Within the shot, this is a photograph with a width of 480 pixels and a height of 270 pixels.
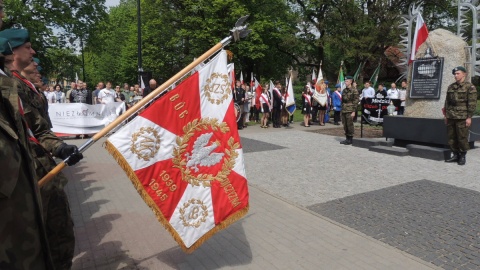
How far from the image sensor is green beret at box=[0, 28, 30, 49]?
2.97 meters

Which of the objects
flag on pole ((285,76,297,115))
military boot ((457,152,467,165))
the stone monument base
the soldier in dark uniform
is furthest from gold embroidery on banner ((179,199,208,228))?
flag on pole ((285,76,297,115))

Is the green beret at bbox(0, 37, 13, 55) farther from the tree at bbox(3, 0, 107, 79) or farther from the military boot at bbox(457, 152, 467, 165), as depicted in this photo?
the tree at bbox(3, 0, 107, 79)

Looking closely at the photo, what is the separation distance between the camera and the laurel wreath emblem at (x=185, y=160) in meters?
3.35

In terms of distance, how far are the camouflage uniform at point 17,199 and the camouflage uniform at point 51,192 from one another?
1.15m

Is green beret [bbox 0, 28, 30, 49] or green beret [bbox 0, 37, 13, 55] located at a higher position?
green beret [bbox 0, 28, 30, 49]

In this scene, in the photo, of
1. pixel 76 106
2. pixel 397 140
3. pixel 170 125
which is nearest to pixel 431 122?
pixel 397 140

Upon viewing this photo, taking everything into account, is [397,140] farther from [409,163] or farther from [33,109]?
[33,109]

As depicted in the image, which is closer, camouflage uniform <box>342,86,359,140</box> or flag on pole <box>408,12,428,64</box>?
flag on pole <box>408,12,428,64</box>

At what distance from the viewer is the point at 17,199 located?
65.7 inches

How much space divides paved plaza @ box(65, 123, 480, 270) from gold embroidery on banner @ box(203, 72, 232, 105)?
162 cm

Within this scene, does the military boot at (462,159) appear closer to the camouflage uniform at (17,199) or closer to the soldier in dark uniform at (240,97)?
the soldier in dark uniform at (240,97)

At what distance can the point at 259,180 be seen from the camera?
23.4 ft

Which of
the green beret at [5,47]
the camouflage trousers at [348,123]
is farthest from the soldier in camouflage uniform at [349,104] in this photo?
the green beret at [5,47]

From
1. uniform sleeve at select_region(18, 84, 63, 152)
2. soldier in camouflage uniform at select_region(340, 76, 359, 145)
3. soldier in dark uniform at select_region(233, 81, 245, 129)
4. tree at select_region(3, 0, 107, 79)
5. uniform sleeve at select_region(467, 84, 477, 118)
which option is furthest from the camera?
tree at select_region(3, 0, 107, 79)
